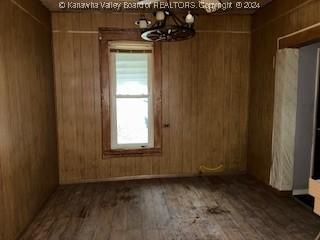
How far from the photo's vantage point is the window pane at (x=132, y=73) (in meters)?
4.32

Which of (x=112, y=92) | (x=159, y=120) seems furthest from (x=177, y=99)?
(x=112, y=92)

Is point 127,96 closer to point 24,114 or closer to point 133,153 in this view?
point 133,153

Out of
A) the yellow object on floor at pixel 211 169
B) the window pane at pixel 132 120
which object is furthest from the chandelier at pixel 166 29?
the yellow object on floor at pixel 211 169

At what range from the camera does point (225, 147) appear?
4.64 metres

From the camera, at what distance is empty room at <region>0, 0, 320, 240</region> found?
9.16 feet

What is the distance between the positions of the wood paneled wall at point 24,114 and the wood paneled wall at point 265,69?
3341mm

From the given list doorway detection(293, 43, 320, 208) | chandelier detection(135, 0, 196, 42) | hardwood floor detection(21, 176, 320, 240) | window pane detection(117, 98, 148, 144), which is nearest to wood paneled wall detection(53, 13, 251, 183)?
window pane detection(117, 98, 148, 144)

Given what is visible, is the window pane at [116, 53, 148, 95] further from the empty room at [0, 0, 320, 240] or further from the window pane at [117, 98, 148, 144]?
the window pane at [117, 98, 148, 144]

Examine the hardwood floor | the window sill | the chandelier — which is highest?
the chandelier

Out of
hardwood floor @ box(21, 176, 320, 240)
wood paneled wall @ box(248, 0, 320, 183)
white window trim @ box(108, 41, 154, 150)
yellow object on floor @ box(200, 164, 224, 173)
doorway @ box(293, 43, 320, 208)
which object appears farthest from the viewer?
yellow object on floor @ box(200, 164, 224, 173)

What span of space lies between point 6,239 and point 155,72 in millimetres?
3063

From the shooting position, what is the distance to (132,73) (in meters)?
4.35

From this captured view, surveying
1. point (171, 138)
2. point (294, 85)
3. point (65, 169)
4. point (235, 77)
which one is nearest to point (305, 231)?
point (294, 85)

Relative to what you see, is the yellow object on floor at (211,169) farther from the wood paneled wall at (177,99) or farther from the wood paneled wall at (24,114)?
the wood paneled wall at (24,114)
